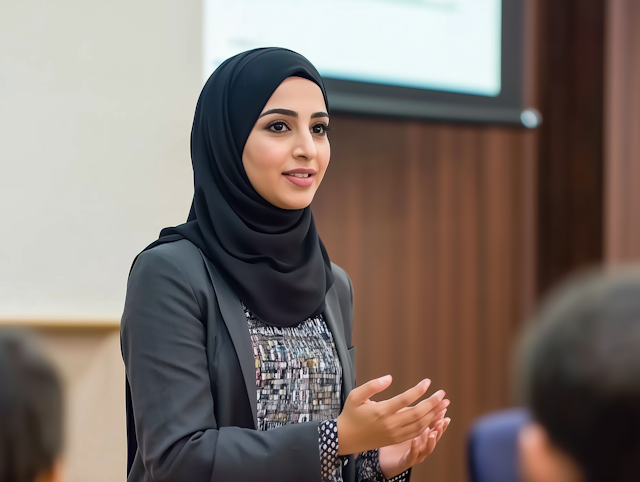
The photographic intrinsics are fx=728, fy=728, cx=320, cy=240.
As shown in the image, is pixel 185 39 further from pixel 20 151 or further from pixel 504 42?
pixel 504 42

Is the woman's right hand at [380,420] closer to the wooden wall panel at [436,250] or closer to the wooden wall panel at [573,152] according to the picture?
the wooden wall panel at [436,250]

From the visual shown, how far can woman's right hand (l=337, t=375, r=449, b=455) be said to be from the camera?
39.5 inches

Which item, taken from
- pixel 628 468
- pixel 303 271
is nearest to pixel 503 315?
pixel 303 271

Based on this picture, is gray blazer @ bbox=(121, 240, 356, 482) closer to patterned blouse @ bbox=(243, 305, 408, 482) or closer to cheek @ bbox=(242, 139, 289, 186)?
patterned blouse @ bbox=(243, 305, 408, 482)

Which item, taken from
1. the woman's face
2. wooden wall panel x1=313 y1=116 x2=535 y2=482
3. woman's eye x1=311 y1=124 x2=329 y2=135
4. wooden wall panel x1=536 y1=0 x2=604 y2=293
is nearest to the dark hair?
the woman's face

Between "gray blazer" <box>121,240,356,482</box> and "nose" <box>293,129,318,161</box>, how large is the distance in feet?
0.78

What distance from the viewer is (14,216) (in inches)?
67.2

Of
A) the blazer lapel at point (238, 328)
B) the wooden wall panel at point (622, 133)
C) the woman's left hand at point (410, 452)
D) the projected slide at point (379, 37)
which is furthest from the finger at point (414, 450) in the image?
the wooden wall panel at point (622, 133)

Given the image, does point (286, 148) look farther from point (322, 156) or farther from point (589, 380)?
point (589, 380)

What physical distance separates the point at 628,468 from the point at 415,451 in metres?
0.70

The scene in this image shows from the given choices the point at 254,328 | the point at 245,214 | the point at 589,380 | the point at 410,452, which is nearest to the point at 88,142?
the point at 245,214

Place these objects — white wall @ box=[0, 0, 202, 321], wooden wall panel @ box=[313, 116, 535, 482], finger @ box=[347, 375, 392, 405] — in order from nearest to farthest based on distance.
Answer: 1. finger @ box=[347, 375, 392, 405]
2. white wall @ box=[0, 0, 202, 321]
3. wooden wall panel @ box=[313, 116, 535, 482]

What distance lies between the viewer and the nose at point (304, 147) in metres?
1.19

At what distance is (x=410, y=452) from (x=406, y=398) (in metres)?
0.23
